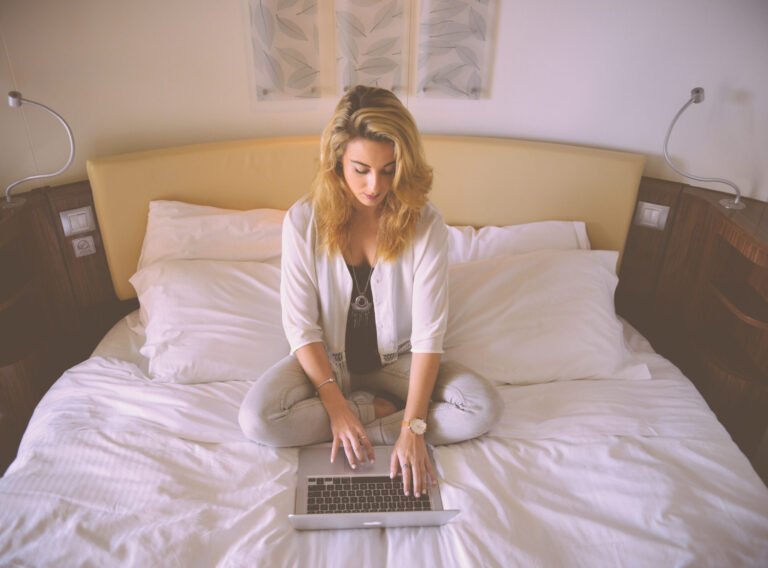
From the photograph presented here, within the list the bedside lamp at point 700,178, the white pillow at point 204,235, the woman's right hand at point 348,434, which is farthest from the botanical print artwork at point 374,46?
the woman's right hand at point 348,434

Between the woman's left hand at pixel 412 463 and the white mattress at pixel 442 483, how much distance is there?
0.16ft

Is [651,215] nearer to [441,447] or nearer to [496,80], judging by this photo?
[496,80]

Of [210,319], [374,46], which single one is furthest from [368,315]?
[374,46]

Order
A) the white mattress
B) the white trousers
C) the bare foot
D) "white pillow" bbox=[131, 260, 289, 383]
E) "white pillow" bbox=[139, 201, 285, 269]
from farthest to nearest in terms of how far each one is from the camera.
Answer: "white pillow" bbox=[139, 201, 285, 269] → "white pillow" bbox=[131, 260, 289, 383] → the bare foot → the white trousers → the white mattress

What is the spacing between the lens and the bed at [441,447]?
117 cm

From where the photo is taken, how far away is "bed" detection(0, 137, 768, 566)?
45.9 inches

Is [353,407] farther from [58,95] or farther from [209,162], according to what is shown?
[58,95]

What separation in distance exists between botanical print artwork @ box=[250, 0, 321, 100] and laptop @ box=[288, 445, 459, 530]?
134cm

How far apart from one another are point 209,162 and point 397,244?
2.97ft

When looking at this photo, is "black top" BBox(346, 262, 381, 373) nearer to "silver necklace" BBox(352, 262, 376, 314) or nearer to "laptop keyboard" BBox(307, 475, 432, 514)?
"silver necklace" BBox(352, 262, 376, 314)

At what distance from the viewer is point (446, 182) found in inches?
82.6

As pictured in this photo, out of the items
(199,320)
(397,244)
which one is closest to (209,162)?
(199,320)

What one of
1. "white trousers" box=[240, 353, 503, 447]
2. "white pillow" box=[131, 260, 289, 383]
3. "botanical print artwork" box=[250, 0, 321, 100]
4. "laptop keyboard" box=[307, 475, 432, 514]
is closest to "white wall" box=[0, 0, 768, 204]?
"botanical print artwork" box=[250, 0, 321, 100]

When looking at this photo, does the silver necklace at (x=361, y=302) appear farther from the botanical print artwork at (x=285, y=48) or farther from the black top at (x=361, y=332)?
the botanical print artwork at (x=285, y=48)
